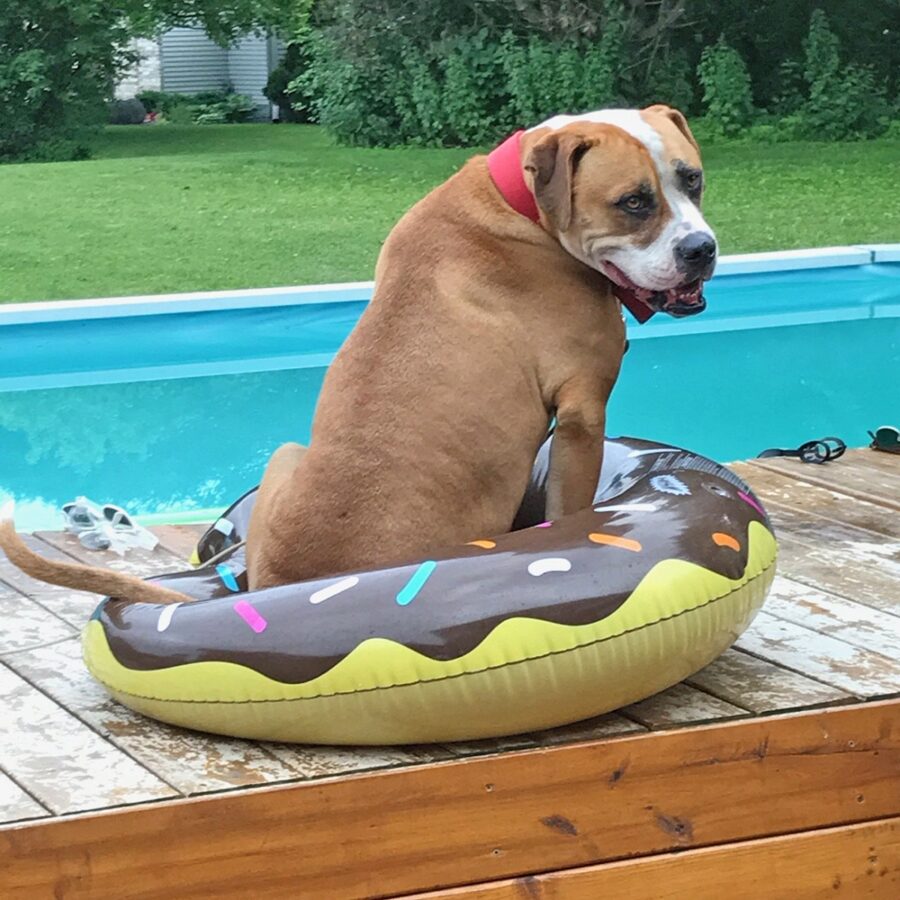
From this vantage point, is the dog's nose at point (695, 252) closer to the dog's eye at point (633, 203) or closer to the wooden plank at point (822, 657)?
the dog's eye at point (633, 203)

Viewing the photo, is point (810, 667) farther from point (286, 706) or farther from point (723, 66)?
point (723, 66)

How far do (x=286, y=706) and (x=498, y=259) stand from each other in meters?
0.98

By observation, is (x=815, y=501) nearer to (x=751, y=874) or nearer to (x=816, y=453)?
(x=816, y=453)

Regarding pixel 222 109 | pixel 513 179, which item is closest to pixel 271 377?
pixel 513 179

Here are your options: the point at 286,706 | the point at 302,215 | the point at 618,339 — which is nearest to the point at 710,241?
the point at 618,339

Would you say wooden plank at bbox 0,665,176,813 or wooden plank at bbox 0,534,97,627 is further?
wooden plank at bbox 0,534,97,627

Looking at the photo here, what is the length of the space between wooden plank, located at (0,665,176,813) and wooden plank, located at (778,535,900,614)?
1736mm

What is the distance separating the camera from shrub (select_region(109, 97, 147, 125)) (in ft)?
80.6

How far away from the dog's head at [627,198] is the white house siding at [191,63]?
27012mm

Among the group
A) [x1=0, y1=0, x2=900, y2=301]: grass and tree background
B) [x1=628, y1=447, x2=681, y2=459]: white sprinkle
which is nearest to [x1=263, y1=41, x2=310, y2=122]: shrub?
[x1=0, y1=0, x2=900, y2=301]: grass and tree background

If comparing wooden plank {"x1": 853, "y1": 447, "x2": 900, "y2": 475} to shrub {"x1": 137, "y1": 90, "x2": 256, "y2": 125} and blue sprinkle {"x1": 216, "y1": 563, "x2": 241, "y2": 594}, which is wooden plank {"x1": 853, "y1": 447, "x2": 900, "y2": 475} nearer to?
blue sprinkle {"x1": 216, "y1": 563, "x2": 241, "y2": 594}

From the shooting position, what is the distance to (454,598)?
105 inches

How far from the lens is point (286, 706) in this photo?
2.67m

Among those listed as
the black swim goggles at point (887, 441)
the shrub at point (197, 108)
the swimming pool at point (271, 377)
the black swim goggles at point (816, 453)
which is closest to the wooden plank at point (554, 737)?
the black swim goggles at point (816, 453)
